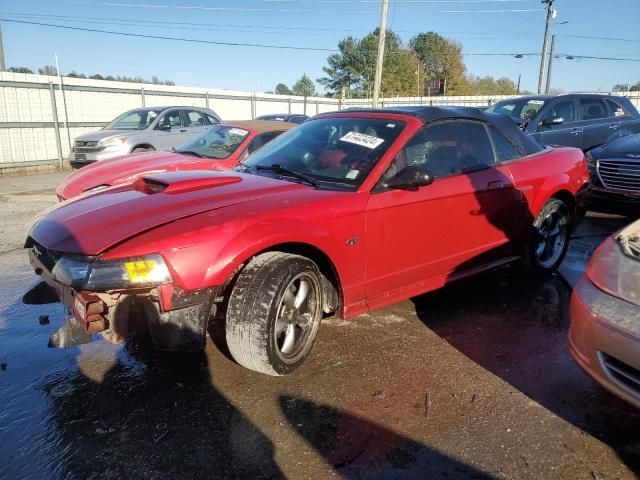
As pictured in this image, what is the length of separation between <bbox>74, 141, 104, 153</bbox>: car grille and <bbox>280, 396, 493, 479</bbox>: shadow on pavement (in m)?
9.32

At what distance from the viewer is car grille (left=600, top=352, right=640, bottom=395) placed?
2.13 metres

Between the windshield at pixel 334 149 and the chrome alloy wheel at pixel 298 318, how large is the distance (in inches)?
29.9

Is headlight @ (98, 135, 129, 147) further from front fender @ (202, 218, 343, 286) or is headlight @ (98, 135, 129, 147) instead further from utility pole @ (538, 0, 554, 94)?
utility pole @ (538, 0, 554, 94)

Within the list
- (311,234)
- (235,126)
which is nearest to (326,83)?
(235,126)

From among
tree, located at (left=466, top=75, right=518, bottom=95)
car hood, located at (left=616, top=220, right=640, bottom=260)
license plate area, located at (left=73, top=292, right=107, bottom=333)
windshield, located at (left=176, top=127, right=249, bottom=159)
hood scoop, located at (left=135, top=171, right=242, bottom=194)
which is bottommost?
license plate area, located at (left=73, top=292, right=107, bottom=333)

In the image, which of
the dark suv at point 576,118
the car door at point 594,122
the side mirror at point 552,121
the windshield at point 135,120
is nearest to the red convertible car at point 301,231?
the side mirror at point 552,121

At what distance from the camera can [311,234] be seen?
279 centimetres

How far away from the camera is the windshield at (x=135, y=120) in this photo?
11.0m

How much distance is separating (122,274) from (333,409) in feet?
4.24

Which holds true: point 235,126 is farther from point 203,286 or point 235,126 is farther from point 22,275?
point 203,286

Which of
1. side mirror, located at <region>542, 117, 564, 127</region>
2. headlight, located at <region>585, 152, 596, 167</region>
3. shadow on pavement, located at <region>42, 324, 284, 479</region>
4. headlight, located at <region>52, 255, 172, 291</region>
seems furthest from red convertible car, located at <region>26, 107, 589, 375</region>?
side mirror, located at <region>542, 117, 564, 127</region>

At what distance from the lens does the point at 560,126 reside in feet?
28.3

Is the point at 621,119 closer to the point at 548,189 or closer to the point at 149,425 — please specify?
the point at 548,189

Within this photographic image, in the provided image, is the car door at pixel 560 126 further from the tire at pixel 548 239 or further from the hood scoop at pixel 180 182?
the hood scoop at pixel 180 182
